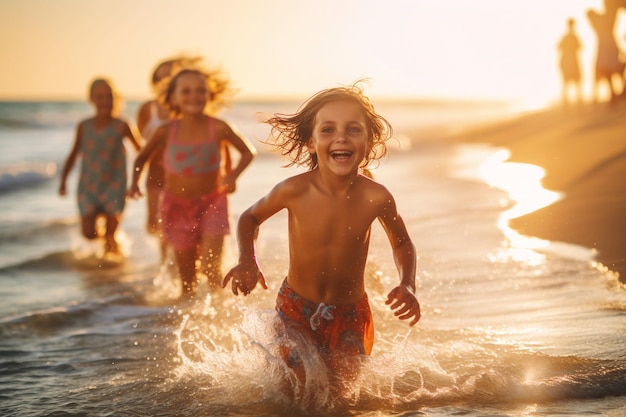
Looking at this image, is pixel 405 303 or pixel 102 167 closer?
pixel 405 303

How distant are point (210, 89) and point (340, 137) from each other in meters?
3.61

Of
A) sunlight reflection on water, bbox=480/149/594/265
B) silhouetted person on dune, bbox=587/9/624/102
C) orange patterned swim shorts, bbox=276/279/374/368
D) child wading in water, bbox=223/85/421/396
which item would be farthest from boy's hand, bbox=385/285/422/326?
silhouetted person on dune, bbox=587/9/624/102

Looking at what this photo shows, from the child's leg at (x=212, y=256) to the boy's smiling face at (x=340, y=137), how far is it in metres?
2.70

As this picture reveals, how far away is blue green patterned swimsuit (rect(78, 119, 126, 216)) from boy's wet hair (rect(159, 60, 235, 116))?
1569 millimetres

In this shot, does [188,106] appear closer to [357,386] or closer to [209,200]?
[209,200]

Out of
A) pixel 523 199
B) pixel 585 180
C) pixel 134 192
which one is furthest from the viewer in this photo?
pixel 523 199

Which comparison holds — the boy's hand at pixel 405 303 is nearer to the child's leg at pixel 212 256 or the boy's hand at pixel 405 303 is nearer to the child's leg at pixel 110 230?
the child's leg at pixel 212 256

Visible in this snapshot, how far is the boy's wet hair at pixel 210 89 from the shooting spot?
710 centimetres

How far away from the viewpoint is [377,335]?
5094 millimetres

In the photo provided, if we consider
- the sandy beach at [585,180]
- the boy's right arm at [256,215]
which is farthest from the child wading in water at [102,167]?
the boy's right arm at [256,215]

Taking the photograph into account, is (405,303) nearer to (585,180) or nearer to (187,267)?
(187,267)

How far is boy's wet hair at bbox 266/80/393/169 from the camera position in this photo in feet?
13.5

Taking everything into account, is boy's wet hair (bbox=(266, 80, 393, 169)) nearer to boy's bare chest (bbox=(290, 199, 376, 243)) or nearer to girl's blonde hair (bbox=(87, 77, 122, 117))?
boy's bare chest (bbox=(290, 199, 376, 243))

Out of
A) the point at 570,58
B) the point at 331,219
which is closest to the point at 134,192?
the point at 331,219
